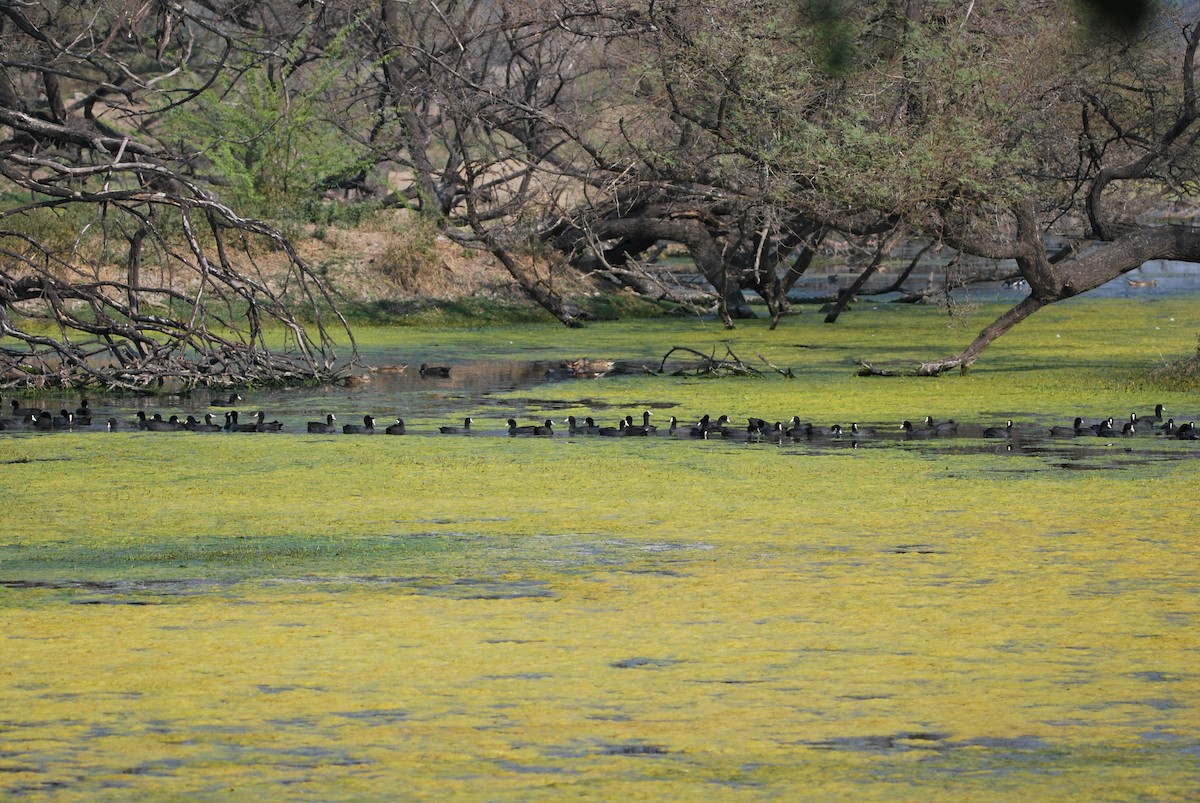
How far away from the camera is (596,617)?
580 centimetres

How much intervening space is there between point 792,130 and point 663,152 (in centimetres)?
176

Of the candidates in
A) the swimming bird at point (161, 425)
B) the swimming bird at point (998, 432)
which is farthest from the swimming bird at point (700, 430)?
the swimming bird at point (161, 425)

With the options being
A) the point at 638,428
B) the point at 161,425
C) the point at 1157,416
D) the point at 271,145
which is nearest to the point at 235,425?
the point at 161,425

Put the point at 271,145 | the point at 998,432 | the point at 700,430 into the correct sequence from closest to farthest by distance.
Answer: the point at 998,432 → the point at 700,430 → the point at 271,145

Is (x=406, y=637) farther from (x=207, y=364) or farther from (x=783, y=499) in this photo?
(x=207, y=364)

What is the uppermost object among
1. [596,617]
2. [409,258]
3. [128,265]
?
[409,258]

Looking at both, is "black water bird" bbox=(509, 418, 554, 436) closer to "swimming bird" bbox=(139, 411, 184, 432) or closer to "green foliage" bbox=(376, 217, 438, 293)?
"swimming bird" bbox=(139, 411, 184, 432)

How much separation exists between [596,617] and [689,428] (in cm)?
554

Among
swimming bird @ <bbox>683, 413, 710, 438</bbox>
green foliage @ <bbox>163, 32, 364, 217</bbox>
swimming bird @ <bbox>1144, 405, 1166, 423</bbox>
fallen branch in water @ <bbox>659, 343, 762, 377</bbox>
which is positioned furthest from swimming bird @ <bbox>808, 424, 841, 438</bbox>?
green foliage @ <bbox>163, 32, 364, 217</bbox>

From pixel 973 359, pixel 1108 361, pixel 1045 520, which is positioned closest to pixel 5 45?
pixel 973 359

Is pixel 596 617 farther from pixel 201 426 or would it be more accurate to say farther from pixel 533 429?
pixel 201 426

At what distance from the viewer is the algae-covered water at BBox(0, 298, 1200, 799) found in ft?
13.9

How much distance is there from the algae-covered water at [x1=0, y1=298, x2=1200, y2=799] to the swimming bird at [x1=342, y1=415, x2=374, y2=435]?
0.47 m

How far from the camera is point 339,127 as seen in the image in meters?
24.1
